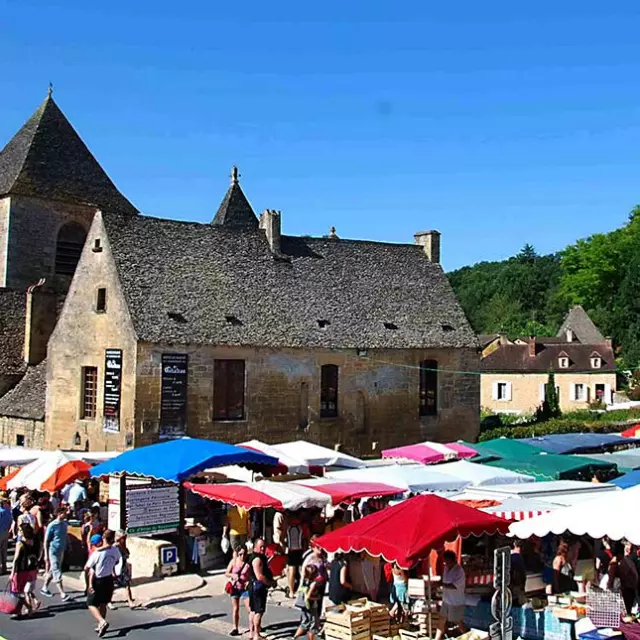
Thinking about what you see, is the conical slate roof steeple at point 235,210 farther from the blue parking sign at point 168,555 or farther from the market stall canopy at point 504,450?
the blue parking sign at point 168,555

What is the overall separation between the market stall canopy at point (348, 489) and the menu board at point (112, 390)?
1029cm

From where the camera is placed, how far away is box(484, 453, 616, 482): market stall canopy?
18984mm

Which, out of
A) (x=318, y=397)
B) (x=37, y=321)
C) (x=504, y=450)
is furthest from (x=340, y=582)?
(x=37, y=321)

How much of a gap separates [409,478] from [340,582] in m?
→ 4.19

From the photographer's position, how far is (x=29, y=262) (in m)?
35.5

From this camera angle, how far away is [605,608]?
1105 centimetres

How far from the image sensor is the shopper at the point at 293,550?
48.2ft

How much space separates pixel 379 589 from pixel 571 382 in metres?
43.8

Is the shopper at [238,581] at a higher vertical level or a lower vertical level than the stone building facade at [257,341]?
lower

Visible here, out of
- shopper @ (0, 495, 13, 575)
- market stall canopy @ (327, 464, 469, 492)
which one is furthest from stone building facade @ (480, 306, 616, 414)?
shopper @ (0, 495, 13, 575)

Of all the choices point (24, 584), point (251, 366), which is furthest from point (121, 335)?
point (24, 584)

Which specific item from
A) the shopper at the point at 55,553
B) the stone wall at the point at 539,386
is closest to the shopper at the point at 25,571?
the shopper at the point at 55,553

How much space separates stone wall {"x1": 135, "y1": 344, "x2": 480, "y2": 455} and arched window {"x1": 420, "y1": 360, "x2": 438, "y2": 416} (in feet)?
0.71

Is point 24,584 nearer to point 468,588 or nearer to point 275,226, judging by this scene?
point 468,588
